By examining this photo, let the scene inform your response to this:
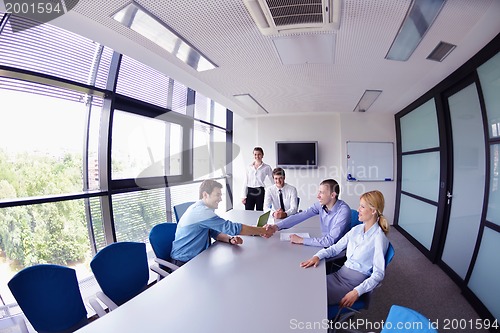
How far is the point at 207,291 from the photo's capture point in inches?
A: 54.6

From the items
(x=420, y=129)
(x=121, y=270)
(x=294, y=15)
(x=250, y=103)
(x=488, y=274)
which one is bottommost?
(x=488, y=274)

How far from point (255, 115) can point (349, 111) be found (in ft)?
7.67

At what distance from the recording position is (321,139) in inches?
232

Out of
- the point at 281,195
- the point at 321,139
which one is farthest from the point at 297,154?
the point at 281,195

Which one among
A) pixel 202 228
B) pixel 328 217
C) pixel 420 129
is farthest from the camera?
pixel 420 129

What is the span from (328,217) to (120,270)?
202 centimetres

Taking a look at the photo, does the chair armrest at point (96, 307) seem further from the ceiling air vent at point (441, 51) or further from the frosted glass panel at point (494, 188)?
the ceiling air vent at point (441, 51)

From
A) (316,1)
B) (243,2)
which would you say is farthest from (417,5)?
(243,2)

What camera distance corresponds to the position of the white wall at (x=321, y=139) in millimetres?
5594

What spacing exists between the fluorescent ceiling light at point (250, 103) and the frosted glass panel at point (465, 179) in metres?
3.07

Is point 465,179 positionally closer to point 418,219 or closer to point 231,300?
point 418,219

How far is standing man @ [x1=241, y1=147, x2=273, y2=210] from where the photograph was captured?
14.7ft

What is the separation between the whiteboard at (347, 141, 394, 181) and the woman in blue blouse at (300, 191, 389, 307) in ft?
13.5

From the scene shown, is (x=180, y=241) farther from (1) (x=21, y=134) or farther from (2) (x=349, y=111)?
(2) (x=349, y=111)
